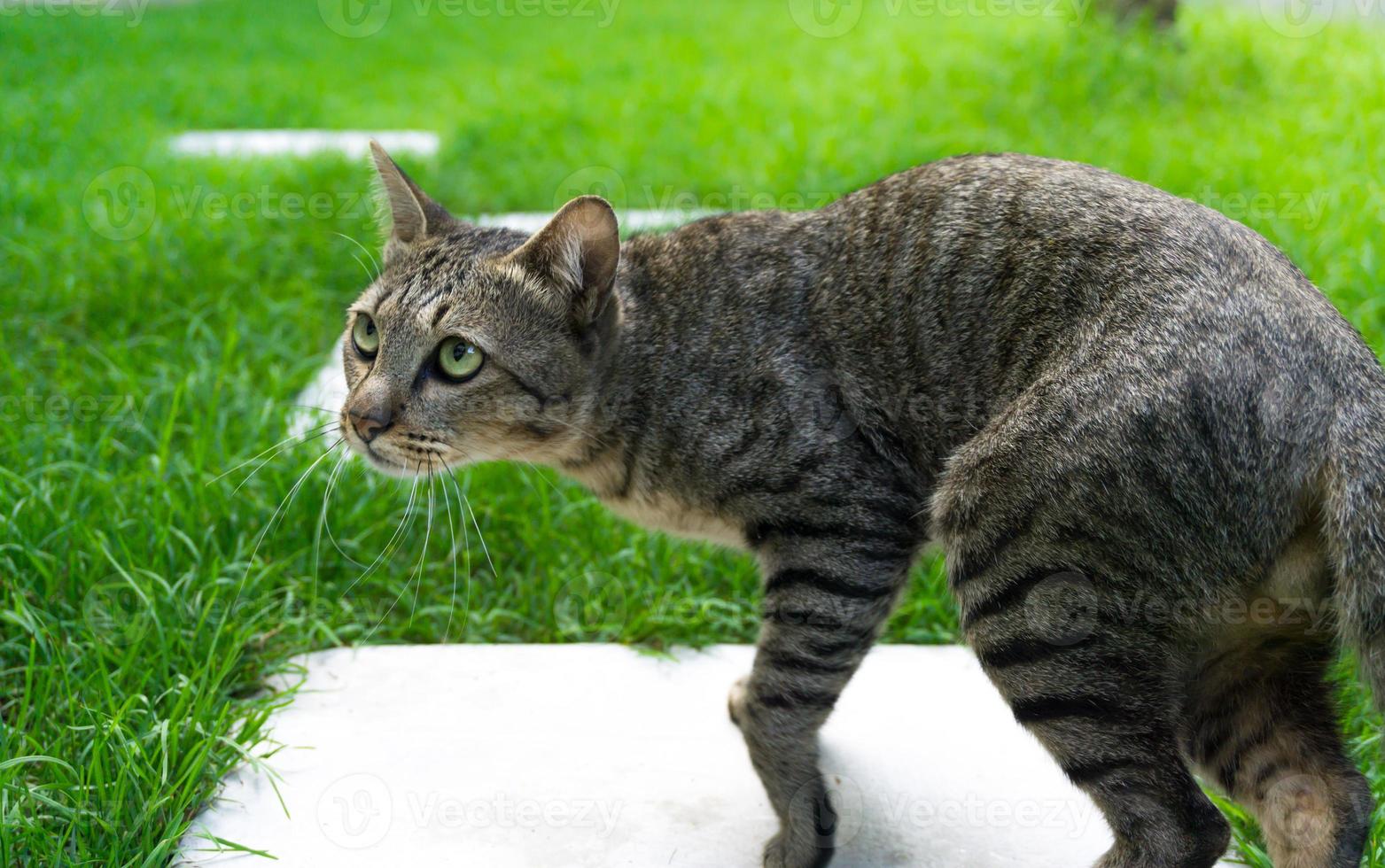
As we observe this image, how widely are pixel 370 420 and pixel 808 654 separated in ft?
3.75

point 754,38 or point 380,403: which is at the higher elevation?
point 380,403

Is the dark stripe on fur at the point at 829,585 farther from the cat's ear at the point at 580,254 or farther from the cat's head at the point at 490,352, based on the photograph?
the cat's ear at the point at 580,254

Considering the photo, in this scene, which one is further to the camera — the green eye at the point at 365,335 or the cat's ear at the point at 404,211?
the cat's ear at the point at 404,211

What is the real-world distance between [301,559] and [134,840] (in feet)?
4.12

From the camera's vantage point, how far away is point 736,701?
3.06 m

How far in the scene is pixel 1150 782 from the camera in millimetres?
2209

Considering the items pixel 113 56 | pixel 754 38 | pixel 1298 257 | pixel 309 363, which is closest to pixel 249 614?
pixel 309 363

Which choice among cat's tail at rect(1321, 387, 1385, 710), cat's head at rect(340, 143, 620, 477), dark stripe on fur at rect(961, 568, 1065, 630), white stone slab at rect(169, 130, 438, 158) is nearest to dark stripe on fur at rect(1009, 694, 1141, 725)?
dark stripe on fur at rect(961, 568, 1065, 630)

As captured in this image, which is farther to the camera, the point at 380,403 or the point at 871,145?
the point at 871,145

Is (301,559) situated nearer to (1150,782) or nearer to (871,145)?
(1150,782)

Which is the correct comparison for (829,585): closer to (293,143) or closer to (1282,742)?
(1282,742)

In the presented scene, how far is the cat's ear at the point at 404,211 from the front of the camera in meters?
3.13

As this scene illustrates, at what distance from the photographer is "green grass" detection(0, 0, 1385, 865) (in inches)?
119

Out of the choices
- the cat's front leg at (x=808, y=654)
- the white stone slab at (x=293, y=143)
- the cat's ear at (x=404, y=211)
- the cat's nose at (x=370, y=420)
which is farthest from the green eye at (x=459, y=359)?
the white stone slab at (x=293, y=143)
